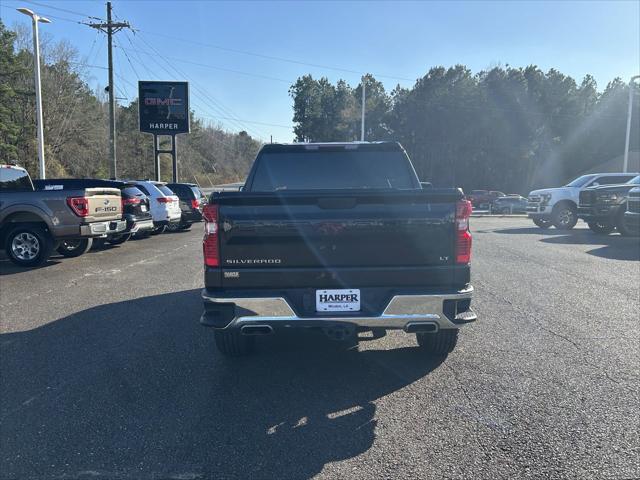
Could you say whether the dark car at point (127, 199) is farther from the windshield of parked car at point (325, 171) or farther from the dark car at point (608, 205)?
the dark car at point (608, 205)

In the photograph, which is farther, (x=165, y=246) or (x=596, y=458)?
(x=165, y=246)

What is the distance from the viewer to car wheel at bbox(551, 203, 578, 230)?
18.2 meters

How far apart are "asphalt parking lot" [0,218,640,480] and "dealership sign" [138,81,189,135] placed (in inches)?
1036

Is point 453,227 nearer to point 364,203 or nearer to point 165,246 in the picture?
point 364,203

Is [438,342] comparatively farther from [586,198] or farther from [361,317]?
[586,198]

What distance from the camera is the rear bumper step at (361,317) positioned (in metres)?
3.78

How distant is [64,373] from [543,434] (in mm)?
3975

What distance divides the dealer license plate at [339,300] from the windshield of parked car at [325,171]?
1.79 meters

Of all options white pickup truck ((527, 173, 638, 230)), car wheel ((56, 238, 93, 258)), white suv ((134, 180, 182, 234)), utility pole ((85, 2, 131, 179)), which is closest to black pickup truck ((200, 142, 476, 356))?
car wheel ((56, 238, 93, 258))

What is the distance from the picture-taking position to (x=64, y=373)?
14.7 feet

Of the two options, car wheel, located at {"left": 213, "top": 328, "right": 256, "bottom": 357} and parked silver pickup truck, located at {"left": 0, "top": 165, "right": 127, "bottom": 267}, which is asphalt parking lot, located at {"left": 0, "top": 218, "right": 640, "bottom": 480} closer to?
car wheel, located at {"left": 213, "top": 328, "right": 256, "bottom": 357}

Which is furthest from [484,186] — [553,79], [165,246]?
[165,246]

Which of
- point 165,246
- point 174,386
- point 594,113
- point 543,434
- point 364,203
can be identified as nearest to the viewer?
point 543,434

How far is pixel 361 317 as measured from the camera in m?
3.78
